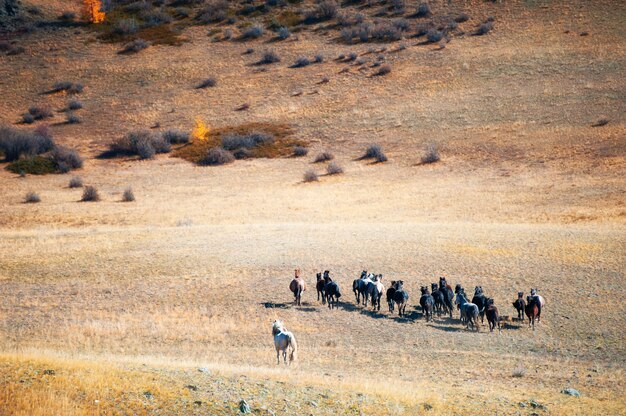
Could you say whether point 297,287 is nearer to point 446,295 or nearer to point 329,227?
point 446,295

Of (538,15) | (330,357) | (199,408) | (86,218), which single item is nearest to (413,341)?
(330,357)

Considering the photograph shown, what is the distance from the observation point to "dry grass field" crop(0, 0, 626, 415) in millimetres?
16531

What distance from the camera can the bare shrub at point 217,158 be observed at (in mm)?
64875

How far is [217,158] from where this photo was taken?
213 ft

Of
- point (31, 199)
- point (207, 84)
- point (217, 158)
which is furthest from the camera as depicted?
point (207, 84)

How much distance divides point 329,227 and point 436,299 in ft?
49.7

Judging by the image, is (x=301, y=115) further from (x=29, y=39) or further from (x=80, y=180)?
(x=29, y=39)

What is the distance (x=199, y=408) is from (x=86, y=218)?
32515mm

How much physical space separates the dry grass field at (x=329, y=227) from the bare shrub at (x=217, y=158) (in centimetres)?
205

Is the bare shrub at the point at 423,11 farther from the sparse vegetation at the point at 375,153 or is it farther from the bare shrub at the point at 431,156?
the bare shrub at the point at 431,156

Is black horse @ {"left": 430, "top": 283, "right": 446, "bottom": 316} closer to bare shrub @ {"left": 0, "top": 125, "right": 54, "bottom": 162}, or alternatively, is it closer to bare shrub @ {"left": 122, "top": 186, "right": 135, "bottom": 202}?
bare shrub @ {"left": 122, "top": 186, "right": 135, "bottom": 202}

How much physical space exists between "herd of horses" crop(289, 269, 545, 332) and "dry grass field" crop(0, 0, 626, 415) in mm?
603

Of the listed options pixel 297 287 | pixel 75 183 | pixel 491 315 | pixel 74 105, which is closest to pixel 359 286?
pixel 297 287

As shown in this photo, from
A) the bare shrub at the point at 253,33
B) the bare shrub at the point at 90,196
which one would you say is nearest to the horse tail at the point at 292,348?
the bare shrub at the point at 90,196
